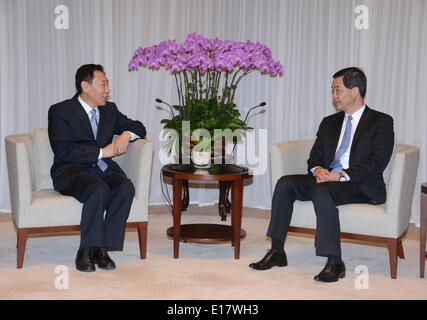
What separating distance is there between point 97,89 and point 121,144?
39 cm

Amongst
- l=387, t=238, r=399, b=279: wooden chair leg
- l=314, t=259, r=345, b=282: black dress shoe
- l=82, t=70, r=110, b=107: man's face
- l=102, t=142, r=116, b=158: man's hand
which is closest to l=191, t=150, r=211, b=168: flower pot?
l=102, t=142, r=116, b=158: man's hand

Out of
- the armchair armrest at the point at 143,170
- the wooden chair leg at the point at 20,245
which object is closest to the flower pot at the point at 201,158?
the armchair armrest at the point at 143,170

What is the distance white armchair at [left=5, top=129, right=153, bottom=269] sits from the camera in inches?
167

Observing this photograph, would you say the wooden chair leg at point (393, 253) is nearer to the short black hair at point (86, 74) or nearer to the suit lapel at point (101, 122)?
the suit lapel at point (101, 122)

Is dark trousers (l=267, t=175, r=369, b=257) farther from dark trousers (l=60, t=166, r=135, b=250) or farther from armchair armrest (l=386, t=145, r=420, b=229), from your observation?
dark trousers (l=60, t=166, r=135, b=250)

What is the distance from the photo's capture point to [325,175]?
442 centimetres

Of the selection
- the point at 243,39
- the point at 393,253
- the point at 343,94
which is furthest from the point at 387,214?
the point at 243,39

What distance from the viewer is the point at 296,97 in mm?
6422

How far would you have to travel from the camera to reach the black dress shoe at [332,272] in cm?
413

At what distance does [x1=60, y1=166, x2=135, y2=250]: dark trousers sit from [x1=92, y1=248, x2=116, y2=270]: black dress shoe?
6 centimetres

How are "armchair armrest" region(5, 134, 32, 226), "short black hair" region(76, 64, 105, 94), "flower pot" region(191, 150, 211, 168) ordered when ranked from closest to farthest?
"armchair armrest" region(5, 134, 32, 226) → "short black hair" region(76, 64, 105, 94) → "flower pot" region(191, 150, 211, 168)

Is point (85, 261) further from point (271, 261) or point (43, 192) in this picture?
point (271, 261)

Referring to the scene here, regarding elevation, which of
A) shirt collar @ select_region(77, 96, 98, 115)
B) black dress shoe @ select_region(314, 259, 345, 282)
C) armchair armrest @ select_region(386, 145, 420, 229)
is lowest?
black dress shoe @ select_region(314, 259, 345, 282)
